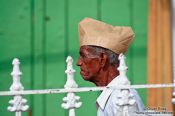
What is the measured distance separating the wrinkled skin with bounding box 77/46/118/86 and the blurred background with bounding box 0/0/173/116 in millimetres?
1175

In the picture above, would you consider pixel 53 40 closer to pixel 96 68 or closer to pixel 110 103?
pixel 96 68

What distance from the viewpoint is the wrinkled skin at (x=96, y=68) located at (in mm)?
3205

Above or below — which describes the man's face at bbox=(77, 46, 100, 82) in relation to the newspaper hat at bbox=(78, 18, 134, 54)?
below

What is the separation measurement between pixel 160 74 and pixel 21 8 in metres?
1.16

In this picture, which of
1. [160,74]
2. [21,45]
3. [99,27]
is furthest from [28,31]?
[99,27]

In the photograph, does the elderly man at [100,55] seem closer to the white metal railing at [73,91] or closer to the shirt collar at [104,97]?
the shirt collar at [104,97]

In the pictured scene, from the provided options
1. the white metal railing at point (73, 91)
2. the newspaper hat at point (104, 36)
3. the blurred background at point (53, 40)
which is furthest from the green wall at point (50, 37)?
the white metal railing at point (73, 91)

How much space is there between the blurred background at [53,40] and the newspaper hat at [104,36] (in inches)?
42.9

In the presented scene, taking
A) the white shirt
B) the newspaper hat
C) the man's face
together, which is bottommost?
the white shirt

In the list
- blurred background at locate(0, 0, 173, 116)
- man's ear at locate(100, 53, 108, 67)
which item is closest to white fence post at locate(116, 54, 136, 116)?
man's ear at locate(100, 53, 108, 67)

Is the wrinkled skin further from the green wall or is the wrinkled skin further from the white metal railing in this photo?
the green wall

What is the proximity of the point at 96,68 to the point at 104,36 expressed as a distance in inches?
6.8

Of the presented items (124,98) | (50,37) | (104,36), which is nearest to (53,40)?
(50,37)

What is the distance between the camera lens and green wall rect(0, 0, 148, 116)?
14.7ft
